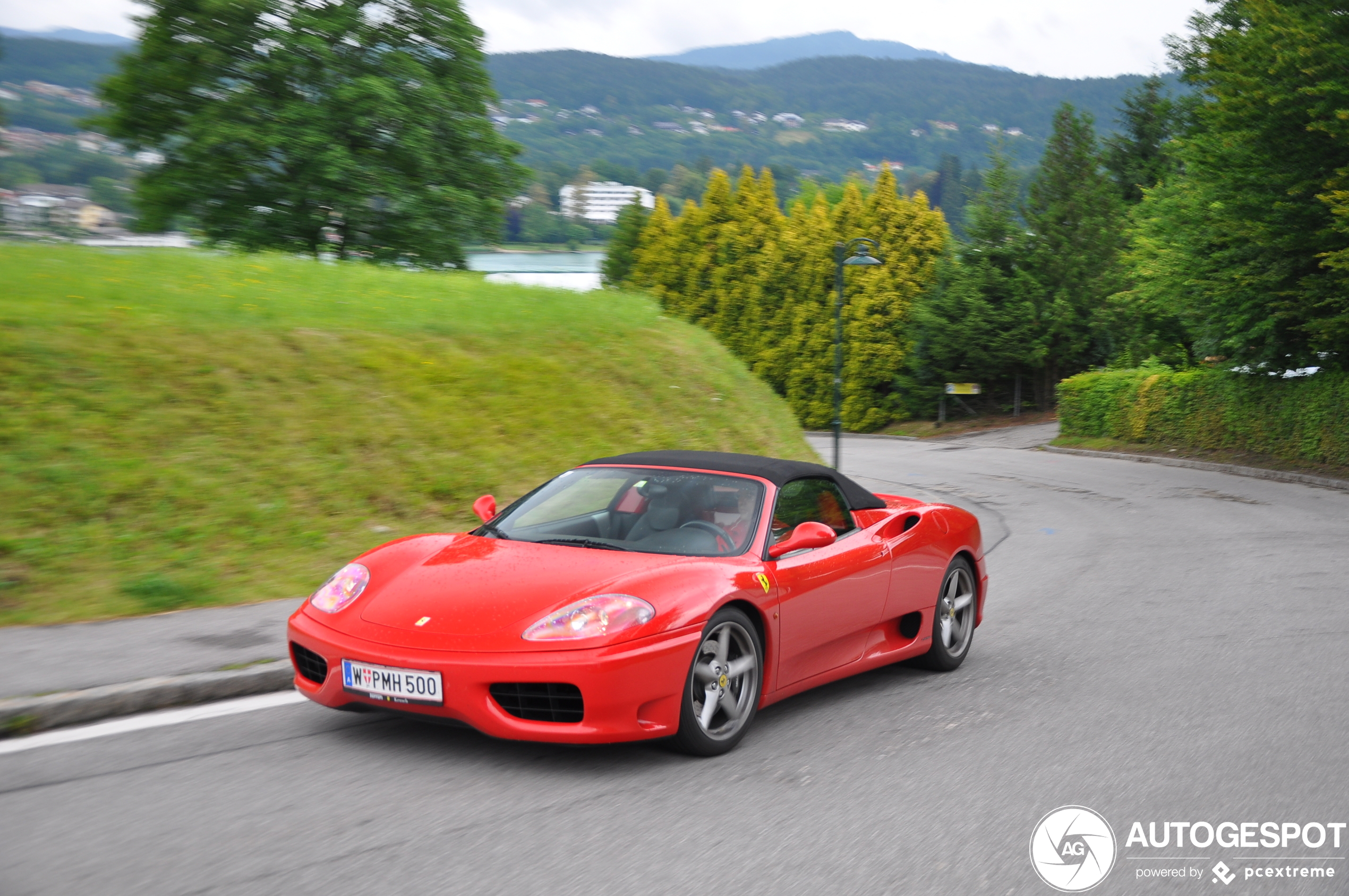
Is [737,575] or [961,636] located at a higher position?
[737,575]

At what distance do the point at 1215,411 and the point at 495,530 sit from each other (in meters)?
30.0

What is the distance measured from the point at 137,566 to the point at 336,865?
5.21 m

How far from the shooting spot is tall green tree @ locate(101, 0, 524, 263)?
25.8 metres

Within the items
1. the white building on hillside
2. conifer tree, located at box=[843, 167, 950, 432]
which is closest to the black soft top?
conifer tree, located at box=[843, 167, 950, 432]

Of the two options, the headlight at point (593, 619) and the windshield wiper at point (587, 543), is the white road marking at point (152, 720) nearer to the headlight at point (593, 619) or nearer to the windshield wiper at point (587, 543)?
the windshield wiper at point (587, 543)

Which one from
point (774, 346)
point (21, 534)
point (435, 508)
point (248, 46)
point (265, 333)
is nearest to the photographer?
point (21, 534)

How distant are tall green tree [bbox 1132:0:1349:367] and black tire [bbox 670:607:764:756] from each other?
19.3 metres

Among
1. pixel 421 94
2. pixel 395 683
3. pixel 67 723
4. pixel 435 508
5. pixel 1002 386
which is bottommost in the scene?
pixel 1002 386

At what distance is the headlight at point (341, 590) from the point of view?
503 cm

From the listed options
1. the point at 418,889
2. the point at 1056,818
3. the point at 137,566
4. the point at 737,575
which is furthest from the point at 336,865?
the point at 137,566

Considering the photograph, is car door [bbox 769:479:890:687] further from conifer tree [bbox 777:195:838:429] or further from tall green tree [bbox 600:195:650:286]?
tall green tree [bbox 600:195:650:286]

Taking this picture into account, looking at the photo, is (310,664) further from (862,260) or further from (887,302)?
(887,302)

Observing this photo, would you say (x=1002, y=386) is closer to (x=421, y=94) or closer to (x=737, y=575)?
(x=421, y=94)

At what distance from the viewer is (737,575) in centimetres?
508
